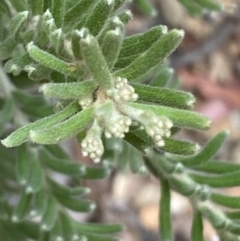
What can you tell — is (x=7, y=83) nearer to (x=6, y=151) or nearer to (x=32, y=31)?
(x=6, y=151)

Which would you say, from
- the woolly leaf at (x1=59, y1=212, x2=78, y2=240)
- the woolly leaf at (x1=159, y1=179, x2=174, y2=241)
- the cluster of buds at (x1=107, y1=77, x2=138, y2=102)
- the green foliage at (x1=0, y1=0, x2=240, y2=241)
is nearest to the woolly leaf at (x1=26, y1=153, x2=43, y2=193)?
the green foliage at (x1=0, y1=0, x2=240, y2=241)

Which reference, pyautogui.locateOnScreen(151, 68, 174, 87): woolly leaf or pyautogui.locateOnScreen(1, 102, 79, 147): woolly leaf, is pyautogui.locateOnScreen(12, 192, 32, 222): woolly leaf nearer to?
pyautogui.locateOnScreen(151, 68, 174, 87): woolly leaf

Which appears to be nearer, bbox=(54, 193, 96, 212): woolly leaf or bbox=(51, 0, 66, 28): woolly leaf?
bbox=(51, 0, 66, 28): woolly leaf

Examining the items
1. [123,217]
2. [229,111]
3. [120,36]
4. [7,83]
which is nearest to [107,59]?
[120,36]

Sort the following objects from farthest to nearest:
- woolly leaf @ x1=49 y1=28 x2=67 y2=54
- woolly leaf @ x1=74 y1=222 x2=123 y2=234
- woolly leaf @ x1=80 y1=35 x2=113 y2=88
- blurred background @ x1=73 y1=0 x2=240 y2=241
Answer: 1. blurred background @ x1=73 y1=0 x2=240 y2=241
2. woolly leaf @ x1=74 y1=222 x2=123 y2=234
3. woolly leaf @ x1=49 y1=28 x2=67 y2=54
4. woolly leaf @ x1=80 y1=35 x2=113 y2=88

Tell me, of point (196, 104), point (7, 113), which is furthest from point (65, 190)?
point (196, 104)

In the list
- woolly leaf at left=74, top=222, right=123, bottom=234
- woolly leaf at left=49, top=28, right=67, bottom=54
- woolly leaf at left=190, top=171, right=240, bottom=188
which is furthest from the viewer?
woolly leaf at left=74, top=222, right=123, bottom=234

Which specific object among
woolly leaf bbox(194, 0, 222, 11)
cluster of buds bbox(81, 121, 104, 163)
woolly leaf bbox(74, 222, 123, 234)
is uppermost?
woolly leaf bbox(194, 0, 222, 11)
